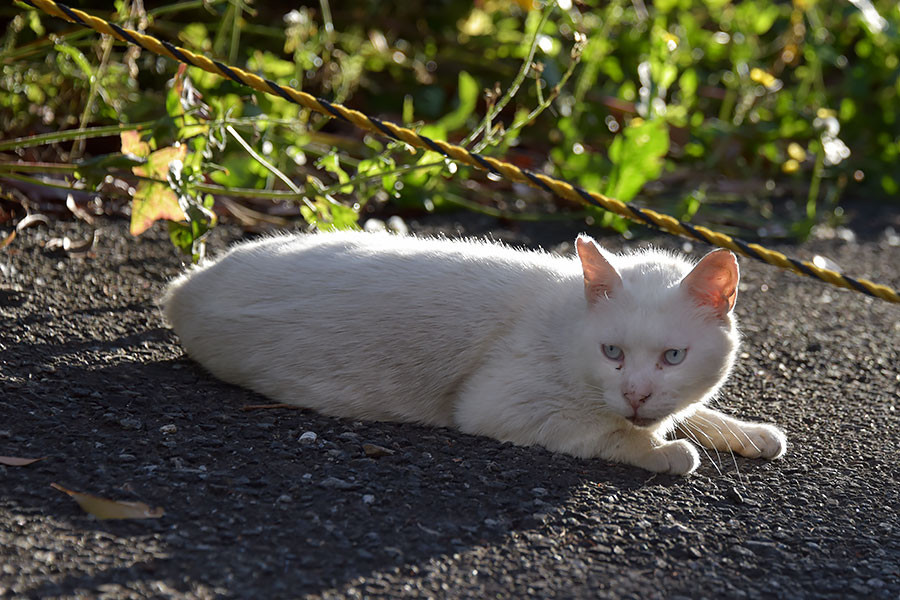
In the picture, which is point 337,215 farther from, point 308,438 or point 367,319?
point 308,438

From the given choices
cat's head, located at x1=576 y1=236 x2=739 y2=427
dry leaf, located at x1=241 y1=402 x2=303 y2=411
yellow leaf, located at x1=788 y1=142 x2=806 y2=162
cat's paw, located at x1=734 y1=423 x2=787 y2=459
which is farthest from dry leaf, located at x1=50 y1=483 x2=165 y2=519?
yellow leaf, located at x1=788 y1=142 x2=806 y2=162

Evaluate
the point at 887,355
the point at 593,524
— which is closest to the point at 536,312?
the point at 593,524

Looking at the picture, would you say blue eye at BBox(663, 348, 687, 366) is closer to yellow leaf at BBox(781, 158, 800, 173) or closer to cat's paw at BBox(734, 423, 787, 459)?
cat's paw at BBox(734, 423, 787, 459)

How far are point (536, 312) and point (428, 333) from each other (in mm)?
288

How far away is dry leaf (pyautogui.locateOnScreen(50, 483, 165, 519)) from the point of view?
6.10 ft

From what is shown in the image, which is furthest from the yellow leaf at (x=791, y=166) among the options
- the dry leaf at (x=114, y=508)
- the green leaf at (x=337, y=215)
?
the dry leaf at (x=114, y=508)

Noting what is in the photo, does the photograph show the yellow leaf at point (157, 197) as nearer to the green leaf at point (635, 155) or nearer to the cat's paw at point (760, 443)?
the cat's paw at point (760, 443)

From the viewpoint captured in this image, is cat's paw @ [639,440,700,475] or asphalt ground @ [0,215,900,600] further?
cat's paw @ [639,440,700,475]

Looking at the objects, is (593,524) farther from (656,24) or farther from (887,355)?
(656,24)

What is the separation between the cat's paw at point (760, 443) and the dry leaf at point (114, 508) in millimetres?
1447

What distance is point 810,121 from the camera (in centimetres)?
534

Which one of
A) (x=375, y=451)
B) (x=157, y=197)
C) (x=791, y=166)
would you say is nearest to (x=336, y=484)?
(x=375, y=451)

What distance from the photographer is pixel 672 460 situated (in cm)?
231

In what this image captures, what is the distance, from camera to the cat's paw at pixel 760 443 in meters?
2.45
